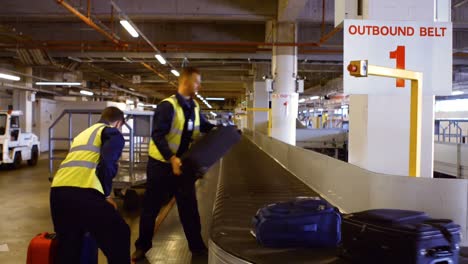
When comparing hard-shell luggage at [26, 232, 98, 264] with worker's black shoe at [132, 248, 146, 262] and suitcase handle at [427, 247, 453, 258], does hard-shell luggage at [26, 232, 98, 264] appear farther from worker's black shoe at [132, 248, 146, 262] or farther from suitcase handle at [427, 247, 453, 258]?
suitcase handle at [427, 247, 453, 258]

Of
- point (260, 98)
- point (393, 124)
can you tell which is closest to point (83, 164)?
point (393, 124)

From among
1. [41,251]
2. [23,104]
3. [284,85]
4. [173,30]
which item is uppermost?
[173,30]

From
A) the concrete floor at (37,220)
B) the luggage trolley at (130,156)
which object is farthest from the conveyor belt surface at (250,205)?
the luggage trolley at (130,156)

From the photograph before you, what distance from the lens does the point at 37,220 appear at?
7930 millimetres

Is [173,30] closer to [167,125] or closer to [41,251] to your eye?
[167,125]

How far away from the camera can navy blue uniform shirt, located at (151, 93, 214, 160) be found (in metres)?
3.61

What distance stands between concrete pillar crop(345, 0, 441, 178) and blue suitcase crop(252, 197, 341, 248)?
2.10m

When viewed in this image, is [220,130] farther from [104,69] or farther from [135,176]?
[104,69]

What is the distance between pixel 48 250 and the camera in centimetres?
346

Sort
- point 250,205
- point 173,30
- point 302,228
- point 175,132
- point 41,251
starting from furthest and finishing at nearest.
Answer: point 173,30, point 250,205, point 175,132, point 41,251, point 302,228

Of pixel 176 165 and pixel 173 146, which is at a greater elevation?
pixel 173 146

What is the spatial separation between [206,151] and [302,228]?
3.78ft

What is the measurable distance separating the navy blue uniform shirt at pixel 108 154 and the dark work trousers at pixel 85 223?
13 centimetres

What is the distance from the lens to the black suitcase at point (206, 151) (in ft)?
11.4
